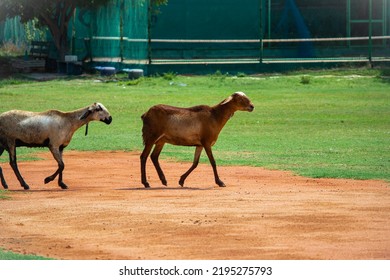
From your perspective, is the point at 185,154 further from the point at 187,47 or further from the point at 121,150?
the point at 187,47

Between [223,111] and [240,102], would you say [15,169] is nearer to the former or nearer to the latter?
[223,111]

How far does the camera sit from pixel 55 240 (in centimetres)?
1255

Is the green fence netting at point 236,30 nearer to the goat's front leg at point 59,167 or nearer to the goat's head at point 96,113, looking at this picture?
the goat's head at point 96,113

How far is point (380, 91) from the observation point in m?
34.9

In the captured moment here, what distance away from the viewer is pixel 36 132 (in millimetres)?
17078

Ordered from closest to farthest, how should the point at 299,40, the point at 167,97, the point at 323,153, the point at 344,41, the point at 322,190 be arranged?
the point at 322,190
the point at 323,153
the point at 167,97
the point at 299,40
the point at 344,41

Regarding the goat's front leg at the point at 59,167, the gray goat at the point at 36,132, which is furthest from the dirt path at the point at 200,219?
the gray goat at the point at 36,132

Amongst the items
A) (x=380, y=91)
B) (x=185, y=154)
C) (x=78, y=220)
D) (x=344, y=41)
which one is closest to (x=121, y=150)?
(x=185, y=154)

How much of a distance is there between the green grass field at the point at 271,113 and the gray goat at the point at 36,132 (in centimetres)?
436

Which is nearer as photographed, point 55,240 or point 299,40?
point 55,240

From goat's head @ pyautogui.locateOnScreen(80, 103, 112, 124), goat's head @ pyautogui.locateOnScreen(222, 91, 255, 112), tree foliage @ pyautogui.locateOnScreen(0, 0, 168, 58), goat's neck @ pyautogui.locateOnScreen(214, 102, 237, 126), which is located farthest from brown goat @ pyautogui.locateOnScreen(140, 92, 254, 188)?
tree foliage @ pyautogui.locateOnScreen(0, 0, 168, 58)

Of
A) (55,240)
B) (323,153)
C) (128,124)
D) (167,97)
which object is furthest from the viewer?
(167,97)

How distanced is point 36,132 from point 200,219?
4.45 meters

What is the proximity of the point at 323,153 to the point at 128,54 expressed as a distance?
2129 centimetres
